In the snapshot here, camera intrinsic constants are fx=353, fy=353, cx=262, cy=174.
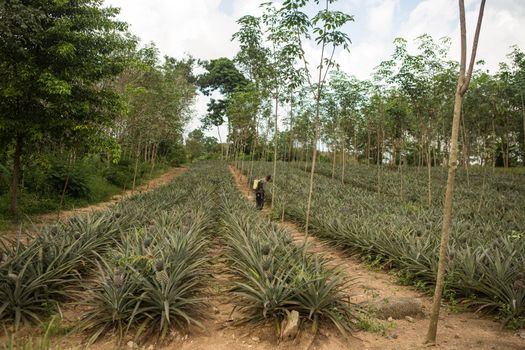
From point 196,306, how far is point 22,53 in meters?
7.08

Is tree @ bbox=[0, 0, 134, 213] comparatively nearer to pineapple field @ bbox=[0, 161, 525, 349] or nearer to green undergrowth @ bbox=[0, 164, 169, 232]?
green undergrowth @ bbox=[0, 164, 169, 232]

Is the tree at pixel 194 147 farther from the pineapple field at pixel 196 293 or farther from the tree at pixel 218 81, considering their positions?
the pineapple field at pixel 196 293

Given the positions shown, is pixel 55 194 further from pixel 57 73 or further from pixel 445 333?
pixel 445 333

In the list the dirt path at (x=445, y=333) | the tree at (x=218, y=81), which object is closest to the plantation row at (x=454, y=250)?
the dirt path at (x=445, y=333)

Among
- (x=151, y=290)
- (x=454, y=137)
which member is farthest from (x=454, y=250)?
(x=151, y=290)

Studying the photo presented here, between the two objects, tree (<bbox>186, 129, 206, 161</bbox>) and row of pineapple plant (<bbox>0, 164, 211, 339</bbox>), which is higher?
tree (<bbox>186, 129, 206, 161</bbox>)

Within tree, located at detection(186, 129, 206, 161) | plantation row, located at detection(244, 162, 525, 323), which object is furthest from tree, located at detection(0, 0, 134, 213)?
tree, located at detection(186, 129, 206, 161)

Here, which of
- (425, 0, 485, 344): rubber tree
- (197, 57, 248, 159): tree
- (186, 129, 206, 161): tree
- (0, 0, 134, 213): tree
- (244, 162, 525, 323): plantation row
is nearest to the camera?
(425, 0, 485, 344): rubber tree

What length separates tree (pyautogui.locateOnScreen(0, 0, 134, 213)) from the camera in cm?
771

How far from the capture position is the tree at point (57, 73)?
7.71m

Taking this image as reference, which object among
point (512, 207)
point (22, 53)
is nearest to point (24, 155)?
point (22, 53)

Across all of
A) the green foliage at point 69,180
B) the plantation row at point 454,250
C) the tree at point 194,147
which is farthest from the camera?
the tree at point 194,147

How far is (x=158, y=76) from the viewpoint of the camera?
1738 cm

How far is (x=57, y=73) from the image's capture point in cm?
829
